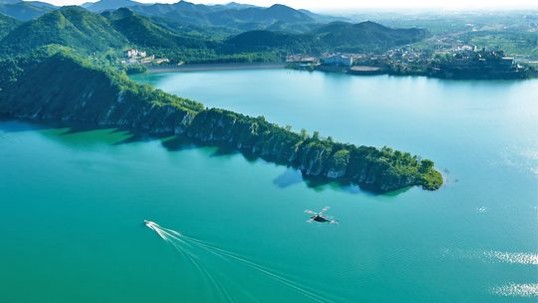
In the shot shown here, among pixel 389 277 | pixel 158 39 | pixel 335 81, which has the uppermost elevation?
pixel 158 39

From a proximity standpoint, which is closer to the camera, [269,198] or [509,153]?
[269,198]

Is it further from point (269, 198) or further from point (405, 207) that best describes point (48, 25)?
point (405, 207)

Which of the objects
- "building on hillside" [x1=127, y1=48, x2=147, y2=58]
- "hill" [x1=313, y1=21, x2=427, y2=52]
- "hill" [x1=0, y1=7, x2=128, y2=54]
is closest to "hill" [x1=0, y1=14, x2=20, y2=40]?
"hill" [x1=0, y1=7, x2=128, y2=54]

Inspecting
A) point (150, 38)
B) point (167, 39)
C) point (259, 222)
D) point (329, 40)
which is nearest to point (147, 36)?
point (150, 38)

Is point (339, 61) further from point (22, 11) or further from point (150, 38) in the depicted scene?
point (22, 11)

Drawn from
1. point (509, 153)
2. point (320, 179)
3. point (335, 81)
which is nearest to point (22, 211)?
point (320, 179)

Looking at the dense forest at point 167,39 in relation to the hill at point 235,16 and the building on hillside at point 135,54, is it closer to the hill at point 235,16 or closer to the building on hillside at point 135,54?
the building on hillside at point 135,54

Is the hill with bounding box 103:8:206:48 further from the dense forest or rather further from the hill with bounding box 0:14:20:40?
the hill with bounding box 0:14:20:40
